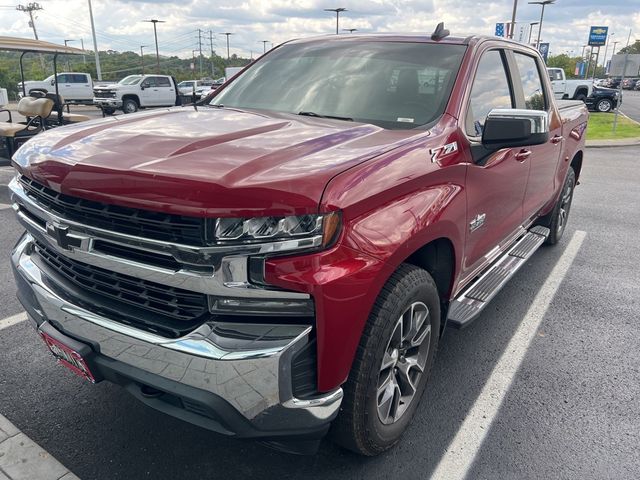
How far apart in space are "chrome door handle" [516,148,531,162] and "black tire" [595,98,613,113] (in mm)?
29038

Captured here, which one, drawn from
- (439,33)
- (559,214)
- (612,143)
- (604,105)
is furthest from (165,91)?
(439,33)

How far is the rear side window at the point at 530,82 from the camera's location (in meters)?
3.94

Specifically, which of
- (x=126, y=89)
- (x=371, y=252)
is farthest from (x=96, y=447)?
(x=126, y=89)

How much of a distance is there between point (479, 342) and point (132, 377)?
2.48 meters

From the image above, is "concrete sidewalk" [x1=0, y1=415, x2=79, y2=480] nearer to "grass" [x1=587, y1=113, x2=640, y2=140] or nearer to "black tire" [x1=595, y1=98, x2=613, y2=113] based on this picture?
"grass" [x1=587, y1=113, x2=640, y2=140]

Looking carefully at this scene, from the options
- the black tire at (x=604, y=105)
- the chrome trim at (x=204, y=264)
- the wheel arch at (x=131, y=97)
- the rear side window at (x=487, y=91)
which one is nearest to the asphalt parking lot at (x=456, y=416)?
the chrome trim at (x=204, y=264)

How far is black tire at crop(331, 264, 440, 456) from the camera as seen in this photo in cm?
207

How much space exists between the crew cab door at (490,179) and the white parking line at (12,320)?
312 cm

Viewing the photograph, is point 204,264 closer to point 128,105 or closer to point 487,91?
point 487,91

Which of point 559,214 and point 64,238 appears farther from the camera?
point 559,214

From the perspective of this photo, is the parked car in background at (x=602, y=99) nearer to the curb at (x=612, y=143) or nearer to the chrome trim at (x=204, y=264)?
the curb at (x=612, y=143)

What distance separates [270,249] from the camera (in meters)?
1.77

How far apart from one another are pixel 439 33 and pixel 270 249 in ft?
7.40

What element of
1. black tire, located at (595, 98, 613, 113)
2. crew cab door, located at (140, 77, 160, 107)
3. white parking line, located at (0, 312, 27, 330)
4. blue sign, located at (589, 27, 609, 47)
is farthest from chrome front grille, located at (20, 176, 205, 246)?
blue sign, located at (589, 27, 609, 47)
